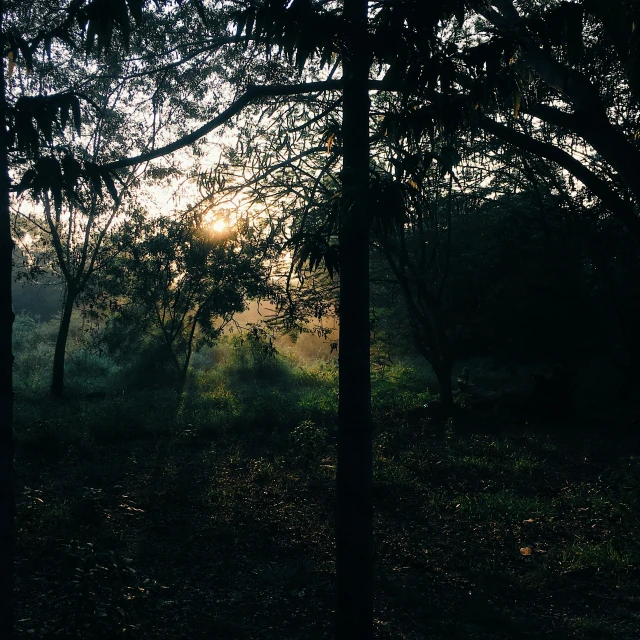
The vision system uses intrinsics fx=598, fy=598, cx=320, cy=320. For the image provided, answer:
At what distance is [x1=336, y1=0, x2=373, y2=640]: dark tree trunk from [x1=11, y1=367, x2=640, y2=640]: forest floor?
795mm

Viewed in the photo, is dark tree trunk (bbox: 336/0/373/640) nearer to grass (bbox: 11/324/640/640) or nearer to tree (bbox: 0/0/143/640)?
grass (bbox: 11/324/640/640)

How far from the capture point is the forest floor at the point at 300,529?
5.55 m

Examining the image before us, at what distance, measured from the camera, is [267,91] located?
5984 millimetres

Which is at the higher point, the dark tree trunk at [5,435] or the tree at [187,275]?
the tree at [187,275]

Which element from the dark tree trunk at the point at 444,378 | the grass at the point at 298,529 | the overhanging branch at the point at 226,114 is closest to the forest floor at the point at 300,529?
the grass at the point at 298,529

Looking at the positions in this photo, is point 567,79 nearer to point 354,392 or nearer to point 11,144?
point 354,392

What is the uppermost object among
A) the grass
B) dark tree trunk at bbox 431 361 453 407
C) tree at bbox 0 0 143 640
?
tree at bbox 0 0 143 640

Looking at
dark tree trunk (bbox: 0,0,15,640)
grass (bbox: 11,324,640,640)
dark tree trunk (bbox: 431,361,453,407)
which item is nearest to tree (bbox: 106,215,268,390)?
grass (bbox: 11,324,640,640)

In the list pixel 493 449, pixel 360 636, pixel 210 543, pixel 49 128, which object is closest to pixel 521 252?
pixel 493 449

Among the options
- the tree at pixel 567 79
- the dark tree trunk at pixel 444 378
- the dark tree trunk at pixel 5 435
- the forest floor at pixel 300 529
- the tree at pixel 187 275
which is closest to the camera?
the dark tree trunk at pixel 5 435

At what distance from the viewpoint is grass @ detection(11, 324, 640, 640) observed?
5559mm

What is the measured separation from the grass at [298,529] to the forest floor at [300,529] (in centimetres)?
3

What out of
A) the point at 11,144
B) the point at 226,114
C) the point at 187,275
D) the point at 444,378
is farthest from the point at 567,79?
the point at 187,275

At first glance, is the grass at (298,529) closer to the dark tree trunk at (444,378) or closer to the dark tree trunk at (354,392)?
the dark tree trunk at (354,392)
